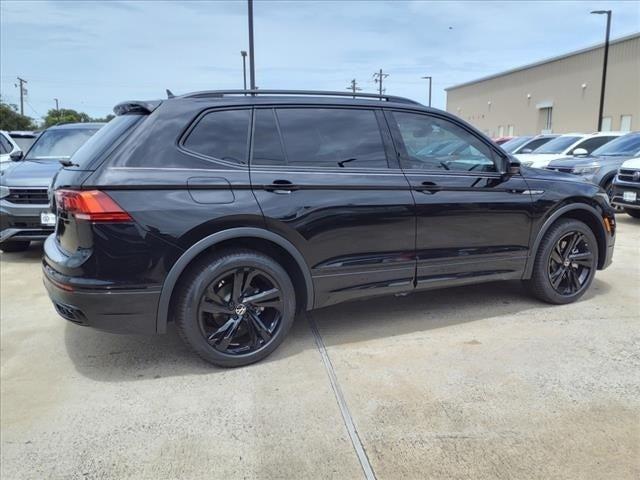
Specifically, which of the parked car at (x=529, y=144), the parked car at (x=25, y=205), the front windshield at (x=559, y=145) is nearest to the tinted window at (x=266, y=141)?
the parked car at (x=25, y=205)

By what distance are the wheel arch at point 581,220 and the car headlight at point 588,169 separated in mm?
6264

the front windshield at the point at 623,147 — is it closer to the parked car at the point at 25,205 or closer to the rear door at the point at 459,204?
the rear door at the point at 459,204

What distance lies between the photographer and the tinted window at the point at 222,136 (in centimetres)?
334

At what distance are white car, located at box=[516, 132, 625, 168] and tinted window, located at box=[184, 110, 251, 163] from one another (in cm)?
1001

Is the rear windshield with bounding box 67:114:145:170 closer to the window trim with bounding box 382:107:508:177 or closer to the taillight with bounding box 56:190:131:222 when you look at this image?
the taillight with bounding box 56:190:131:222

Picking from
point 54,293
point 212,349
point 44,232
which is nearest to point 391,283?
point 212,349

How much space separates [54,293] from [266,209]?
1465 mm

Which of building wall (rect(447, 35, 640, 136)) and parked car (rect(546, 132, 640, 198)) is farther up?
building wall (rect(447, 35, 640, 136))

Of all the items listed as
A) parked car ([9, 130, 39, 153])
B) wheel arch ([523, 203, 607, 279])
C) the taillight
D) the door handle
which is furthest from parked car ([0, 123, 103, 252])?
parked car ([9, 130, 39, 153])

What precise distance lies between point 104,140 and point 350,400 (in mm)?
2290

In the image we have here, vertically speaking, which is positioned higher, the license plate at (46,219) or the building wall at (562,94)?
the building wall at (562,94)

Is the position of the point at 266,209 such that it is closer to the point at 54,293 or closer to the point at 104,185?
the point at 104,185

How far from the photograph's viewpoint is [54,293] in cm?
329

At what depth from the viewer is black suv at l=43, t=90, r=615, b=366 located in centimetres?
312
